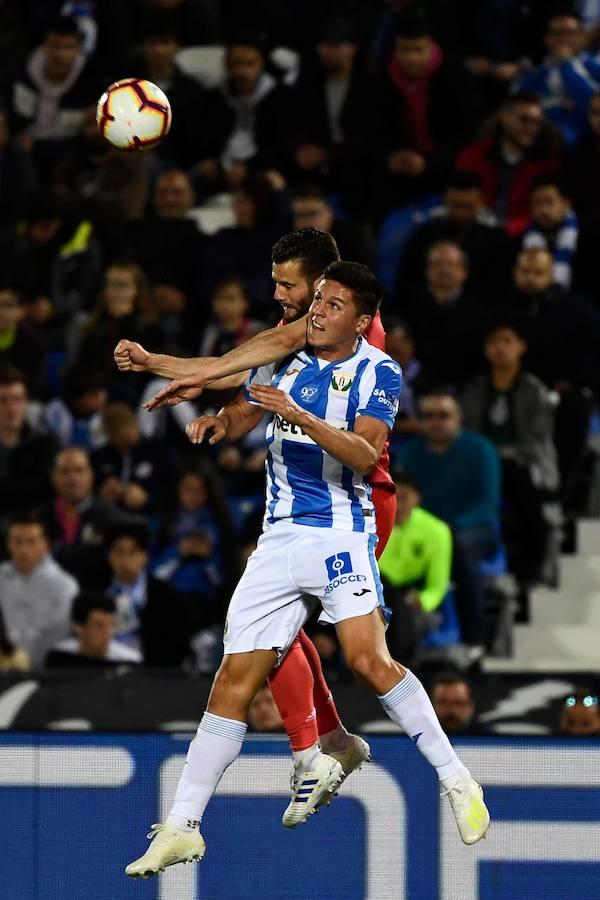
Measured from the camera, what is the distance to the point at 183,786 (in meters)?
7.47

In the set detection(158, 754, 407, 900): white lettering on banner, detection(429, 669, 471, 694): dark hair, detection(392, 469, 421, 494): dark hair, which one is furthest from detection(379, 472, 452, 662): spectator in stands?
detection(158, 754, 407, 900): white lettering on banner

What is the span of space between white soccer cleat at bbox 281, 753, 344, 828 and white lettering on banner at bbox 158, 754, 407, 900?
689 millimetres

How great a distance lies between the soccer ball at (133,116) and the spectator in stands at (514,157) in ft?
19.2

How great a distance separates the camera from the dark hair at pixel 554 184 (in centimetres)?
1304

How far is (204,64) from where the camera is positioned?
1567 cm

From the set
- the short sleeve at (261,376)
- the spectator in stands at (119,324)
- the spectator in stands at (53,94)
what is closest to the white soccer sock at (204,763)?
the short sleeve at (261,376)

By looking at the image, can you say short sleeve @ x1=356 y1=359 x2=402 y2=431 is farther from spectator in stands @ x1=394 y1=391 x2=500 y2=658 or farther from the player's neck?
spectator in stands @ x1=394 y1=391 x2=500 y2=658

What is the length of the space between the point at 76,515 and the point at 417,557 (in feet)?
7.54

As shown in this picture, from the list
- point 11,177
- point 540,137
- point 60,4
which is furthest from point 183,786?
point 60,4

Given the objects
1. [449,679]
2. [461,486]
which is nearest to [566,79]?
[461,486]

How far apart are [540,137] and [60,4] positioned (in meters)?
4.94

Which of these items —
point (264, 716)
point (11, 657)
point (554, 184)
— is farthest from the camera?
point (554, 184)

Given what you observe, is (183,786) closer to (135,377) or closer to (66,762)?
(66,762)

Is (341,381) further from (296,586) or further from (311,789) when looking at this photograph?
(311,789)
